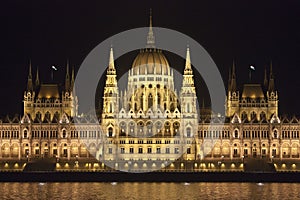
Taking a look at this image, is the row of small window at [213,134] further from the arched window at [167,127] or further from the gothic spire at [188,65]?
the gothic spire at [188,65]

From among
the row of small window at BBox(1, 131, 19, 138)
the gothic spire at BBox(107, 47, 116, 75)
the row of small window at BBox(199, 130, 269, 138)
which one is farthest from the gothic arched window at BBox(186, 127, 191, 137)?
the row of small window at BBox(1, 131, 19, 138)

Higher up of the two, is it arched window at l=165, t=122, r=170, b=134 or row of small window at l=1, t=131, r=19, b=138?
arched window at l=165, t=122, r=170, b=134

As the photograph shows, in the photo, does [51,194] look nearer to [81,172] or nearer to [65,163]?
[81,172]

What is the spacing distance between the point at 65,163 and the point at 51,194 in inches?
1596

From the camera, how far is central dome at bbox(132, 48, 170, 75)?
17600cm

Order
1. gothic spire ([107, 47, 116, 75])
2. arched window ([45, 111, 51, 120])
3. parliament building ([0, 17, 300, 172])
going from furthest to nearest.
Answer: arched window ([45, 111, 51, 120]) → gothic spire ([107, 47, 116, 75]) → parliament building ([0, 17, 300, 172])

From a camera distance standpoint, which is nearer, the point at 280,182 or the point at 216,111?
the point at 280,182

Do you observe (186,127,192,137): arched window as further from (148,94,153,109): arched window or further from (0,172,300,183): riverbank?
(0,172,300,183): riverbank

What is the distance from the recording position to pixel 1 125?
163m

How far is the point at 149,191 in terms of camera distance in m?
119

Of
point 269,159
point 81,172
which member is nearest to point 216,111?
point 269,159

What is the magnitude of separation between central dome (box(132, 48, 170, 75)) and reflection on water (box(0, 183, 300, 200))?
47.3 m

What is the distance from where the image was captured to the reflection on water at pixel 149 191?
112 m

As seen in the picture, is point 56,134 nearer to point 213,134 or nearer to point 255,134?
point 213,134
